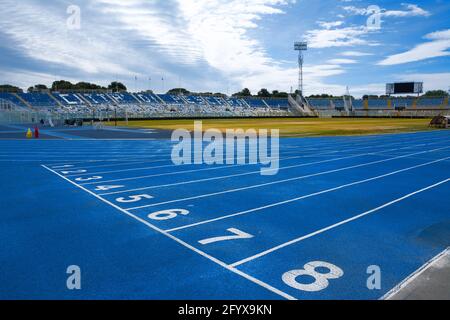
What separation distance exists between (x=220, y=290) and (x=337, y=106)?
104 m

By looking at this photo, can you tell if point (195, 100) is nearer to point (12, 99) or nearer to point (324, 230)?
point (12, 99)

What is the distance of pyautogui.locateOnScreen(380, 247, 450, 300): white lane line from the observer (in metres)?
3.89

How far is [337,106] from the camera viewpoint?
4008 inches

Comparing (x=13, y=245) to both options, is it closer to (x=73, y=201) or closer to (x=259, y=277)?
Result: (x=73, y=201)

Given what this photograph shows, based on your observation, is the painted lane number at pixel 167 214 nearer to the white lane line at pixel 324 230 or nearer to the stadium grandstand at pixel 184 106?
the white lane line at pixel 324 230

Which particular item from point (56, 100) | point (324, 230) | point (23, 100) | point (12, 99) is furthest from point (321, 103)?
point (324, 230)

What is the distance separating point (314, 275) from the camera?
14.3 ft

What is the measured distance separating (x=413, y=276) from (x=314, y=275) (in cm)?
119

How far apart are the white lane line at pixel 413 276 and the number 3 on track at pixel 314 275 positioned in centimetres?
60

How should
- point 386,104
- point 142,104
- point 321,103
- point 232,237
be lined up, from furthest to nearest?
1. point 321,103
2. point 386,104
3. point 142,104
4. point 232,237

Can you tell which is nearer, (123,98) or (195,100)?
(123,98)

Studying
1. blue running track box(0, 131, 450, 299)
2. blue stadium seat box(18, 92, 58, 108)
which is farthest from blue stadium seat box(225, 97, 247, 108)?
blue running track box(0, 131, 450, 299)
